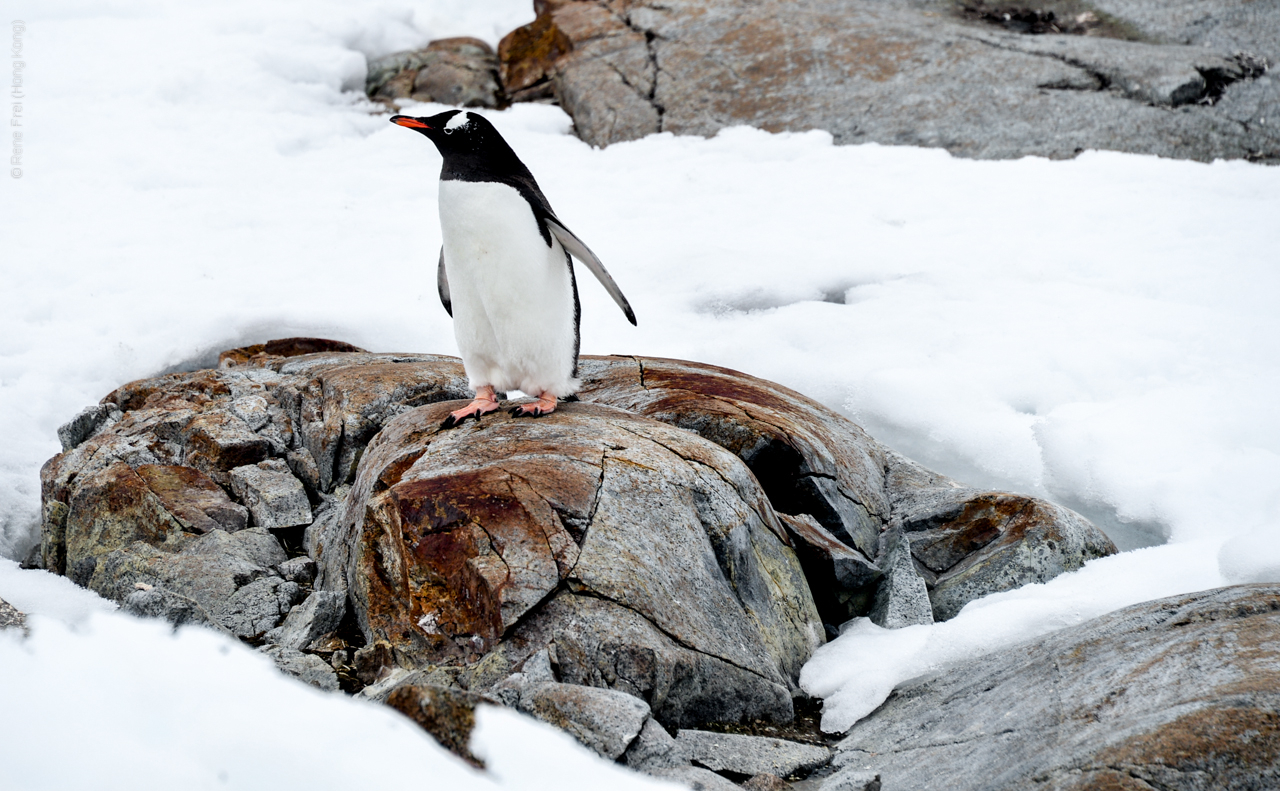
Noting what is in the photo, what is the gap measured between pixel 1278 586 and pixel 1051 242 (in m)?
7.38

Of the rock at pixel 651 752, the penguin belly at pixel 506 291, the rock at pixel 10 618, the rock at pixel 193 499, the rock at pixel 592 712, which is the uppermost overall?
the penguin belly at pixel 506 291

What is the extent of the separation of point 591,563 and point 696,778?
106 centimetres

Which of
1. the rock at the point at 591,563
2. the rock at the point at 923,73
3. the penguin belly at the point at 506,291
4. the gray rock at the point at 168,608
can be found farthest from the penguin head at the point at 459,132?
the rock at the point at 923,73

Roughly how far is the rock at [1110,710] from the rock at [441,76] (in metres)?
12.0

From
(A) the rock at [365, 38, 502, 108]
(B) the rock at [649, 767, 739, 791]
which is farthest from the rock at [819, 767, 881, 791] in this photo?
(A) the rock at [365, 38, 502, 108]

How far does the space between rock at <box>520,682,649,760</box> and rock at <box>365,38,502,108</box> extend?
39.0 feet

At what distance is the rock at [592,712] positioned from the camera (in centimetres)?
275

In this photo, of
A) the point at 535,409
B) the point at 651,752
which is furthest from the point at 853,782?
the point at 535,409

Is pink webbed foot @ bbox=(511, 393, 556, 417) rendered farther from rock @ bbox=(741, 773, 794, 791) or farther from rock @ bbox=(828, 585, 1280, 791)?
rock @ bbox=(741, 773, 794, 791)

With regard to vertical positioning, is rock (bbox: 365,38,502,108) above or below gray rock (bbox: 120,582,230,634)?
above

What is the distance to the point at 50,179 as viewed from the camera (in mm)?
10688

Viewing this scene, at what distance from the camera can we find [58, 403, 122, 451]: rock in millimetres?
6035

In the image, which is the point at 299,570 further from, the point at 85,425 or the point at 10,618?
the point at 85,425

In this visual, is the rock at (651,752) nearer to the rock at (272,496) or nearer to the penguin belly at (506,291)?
the penguin belly at (506,291)
